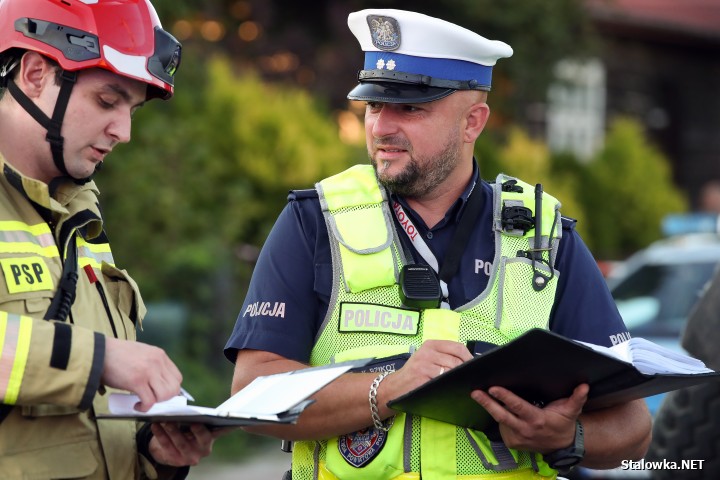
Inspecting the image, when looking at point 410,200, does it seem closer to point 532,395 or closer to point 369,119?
point 369,119

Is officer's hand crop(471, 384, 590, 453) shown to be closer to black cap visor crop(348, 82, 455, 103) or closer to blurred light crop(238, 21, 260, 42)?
black cap visor crop(348, 82, 455, 103)

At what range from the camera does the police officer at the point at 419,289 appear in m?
3.17

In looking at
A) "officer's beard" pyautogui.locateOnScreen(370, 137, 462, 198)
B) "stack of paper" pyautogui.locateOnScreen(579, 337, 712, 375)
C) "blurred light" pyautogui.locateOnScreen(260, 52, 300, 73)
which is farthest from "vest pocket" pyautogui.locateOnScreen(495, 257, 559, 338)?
"blurred light" pyautogui.locateOnScreen(260, 52, 300, 73)

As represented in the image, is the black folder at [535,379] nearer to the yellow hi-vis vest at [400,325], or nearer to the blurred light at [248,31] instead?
the yellow hi-vis vest at [400,325]

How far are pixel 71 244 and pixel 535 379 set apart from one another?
1282mm

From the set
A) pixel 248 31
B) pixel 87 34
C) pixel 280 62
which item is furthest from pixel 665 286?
pixel 248 31

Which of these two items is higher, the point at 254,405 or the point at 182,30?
the point at 182,30

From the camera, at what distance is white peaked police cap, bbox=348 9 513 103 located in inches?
139

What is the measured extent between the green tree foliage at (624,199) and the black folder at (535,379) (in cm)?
1420

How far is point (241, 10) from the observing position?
51.1ft

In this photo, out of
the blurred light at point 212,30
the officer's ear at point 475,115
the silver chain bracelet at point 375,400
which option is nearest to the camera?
the silver chain bracelet at point 375,400

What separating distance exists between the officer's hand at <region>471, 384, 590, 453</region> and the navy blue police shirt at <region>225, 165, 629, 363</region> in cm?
38

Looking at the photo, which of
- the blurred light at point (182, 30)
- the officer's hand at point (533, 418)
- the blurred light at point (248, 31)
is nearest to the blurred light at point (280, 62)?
the blurred light at point (248, 31)

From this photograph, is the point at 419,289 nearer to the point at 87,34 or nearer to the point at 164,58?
the point at 164,58
